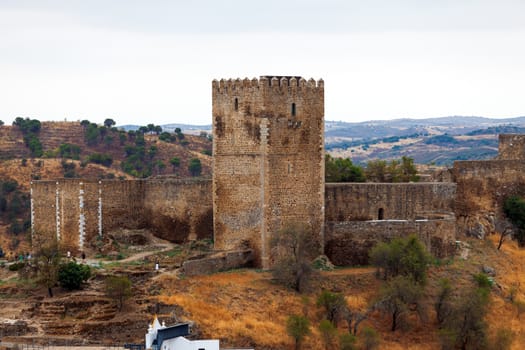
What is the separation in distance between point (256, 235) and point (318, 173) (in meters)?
2.82

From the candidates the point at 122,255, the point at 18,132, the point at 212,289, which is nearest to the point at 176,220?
the point at 122,255

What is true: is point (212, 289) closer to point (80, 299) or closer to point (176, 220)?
point (80, 299)

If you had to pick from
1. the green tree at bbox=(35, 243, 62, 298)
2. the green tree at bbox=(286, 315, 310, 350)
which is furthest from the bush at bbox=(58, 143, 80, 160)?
the green tree at bbox=(286, 315, 310, 350)

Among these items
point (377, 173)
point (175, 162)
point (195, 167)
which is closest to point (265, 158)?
point (377, 173)

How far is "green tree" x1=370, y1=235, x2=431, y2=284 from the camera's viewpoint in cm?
2622

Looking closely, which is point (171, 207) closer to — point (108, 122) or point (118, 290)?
point (118, 290)

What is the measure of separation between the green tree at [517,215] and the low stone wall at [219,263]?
Answer: 11251 mm

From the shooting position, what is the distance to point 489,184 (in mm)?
33781

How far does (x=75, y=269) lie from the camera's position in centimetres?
2530

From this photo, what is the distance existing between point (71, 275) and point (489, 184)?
55.5 ft

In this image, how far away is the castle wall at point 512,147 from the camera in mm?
35719

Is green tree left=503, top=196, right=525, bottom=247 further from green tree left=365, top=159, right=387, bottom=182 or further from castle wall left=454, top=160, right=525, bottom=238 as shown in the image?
green tree left=365, top=159, right=387, bottom=182

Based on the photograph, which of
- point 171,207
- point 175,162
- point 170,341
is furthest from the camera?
point 175,162

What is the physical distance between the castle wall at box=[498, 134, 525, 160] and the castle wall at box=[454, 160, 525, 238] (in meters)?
1.73
